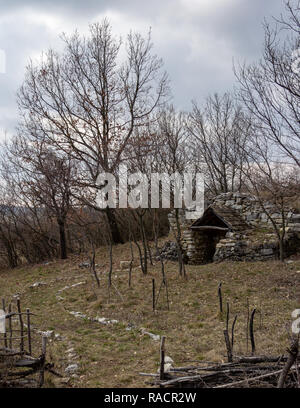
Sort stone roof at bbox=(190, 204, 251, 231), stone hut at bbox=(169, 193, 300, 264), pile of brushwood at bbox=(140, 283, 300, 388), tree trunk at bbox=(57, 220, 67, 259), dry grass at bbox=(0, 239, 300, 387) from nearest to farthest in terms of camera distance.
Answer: pile of brushwood at bbox=(140, 283, 300, 388) → dry grass at bbox=(0, 239, 300, 387) → stone hut at bbox=(169, 193, 300, 264) → stone roof at bbox=(190, 204, 251, 231) → tree trunk at bbox=(57, 220, 67, 259)

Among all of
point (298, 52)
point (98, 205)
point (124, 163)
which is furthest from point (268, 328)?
point (98, 205)

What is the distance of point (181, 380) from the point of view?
3770 millimetres

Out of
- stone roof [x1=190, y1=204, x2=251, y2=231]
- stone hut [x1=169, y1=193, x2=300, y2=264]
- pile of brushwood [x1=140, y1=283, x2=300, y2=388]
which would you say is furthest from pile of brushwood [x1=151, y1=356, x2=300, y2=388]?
stone roof [x1=190, y1=204, x2=251, y2=231]

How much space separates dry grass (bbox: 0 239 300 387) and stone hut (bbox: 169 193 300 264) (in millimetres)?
710

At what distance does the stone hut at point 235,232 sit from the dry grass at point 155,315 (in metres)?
0.71

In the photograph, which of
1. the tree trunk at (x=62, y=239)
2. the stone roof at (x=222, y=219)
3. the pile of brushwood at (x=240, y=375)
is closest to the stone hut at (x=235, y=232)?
the stone roof at (x=222, y=219)

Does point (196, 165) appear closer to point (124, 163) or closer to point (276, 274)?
point (124, 163)

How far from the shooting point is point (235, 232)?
40.9ft

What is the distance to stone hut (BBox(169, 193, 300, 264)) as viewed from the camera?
11.9 metres

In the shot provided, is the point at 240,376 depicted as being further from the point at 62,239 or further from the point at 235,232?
the point at 62,239

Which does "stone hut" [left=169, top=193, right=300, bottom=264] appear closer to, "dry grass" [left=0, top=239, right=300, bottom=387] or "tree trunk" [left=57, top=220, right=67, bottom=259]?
"dry grass" [left=0, top=239, right=300, bottom=387]

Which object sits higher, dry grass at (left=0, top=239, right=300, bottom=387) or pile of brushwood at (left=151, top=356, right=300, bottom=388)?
pile of brushwood at (left=151, top=356, right=300, bottom=388)

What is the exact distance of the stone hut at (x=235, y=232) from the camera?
467 inches

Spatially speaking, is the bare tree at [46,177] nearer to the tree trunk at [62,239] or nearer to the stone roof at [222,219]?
the tree trunk at [62,239]
